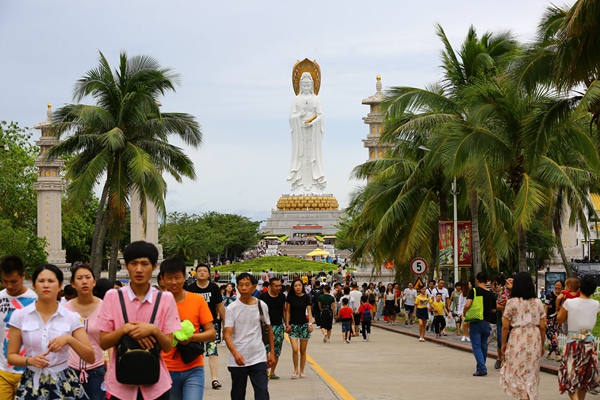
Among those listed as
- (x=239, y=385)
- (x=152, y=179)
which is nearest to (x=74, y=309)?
(x=239, y=385)

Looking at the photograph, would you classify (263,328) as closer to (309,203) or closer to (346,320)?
(346,320)

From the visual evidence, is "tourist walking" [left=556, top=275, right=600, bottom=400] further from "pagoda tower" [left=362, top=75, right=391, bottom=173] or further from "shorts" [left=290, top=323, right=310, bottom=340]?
"pagoda tower" [left=362, top=75, right=391, bottom=173]

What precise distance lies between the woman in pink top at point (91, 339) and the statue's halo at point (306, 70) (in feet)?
268

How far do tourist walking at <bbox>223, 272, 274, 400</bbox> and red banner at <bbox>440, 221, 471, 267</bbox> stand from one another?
1858 centimetres

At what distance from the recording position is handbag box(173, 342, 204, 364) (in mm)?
7684

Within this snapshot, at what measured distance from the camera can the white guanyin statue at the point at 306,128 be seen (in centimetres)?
8700

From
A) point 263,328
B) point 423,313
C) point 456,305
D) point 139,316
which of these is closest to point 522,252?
point 423,313

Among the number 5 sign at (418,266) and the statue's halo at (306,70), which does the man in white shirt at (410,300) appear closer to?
the number 5 sign at (418,266)

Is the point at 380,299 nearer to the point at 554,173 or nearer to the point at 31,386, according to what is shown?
the point at 554,173

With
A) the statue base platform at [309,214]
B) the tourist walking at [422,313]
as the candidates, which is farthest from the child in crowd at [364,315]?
the statue base platform at [309,214]

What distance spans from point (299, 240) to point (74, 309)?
275ft

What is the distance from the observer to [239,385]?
9508 mm

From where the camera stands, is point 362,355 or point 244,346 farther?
point 362,355

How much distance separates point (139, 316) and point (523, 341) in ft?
18.5
